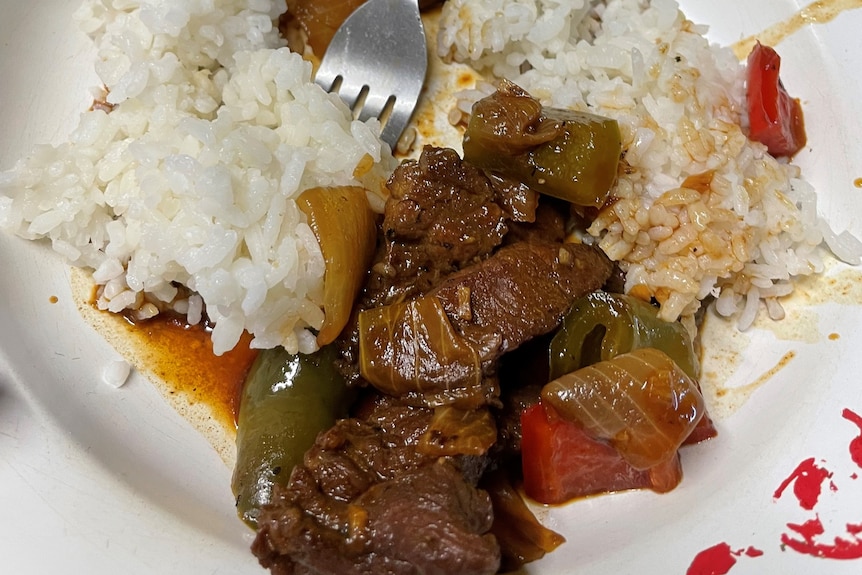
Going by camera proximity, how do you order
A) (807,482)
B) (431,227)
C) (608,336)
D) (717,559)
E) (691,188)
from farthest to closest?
(691,188), (431,227), (608,336), (807,482), (717,559)

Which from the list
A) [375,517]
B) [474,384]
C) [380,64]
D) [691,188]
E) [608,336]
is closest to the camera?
[375,517]

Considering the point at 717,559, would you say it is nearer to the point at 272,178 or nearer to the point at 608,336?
the point at 608,336

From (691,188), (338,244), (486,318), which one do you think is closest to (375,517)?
(486,318)

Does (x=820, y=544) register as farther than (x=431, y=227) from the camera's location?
No

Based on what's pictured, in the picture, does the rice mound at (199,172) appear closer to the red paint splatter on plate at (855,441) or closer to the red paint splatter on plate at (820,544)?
the red paint splatter on plate at (820,544)

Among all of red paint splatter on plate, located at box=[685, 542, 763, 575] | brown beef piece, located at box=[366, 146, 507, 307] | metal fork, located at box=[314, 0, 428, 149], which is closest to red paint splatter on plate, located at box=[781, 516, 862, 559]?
red paint splatter on plate, located at box=[685, 542, 763, 575]

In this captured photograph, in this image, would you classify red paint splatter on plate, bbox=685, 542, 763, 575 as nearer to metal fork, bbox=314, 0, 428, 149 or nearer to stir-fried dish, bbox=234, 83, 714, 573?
stir-fried dish, bbox=234, 83, 714, 573

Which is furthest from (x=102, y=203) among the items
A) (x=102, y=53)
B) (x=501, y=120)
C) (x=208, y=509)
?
(x=501, y=120)
